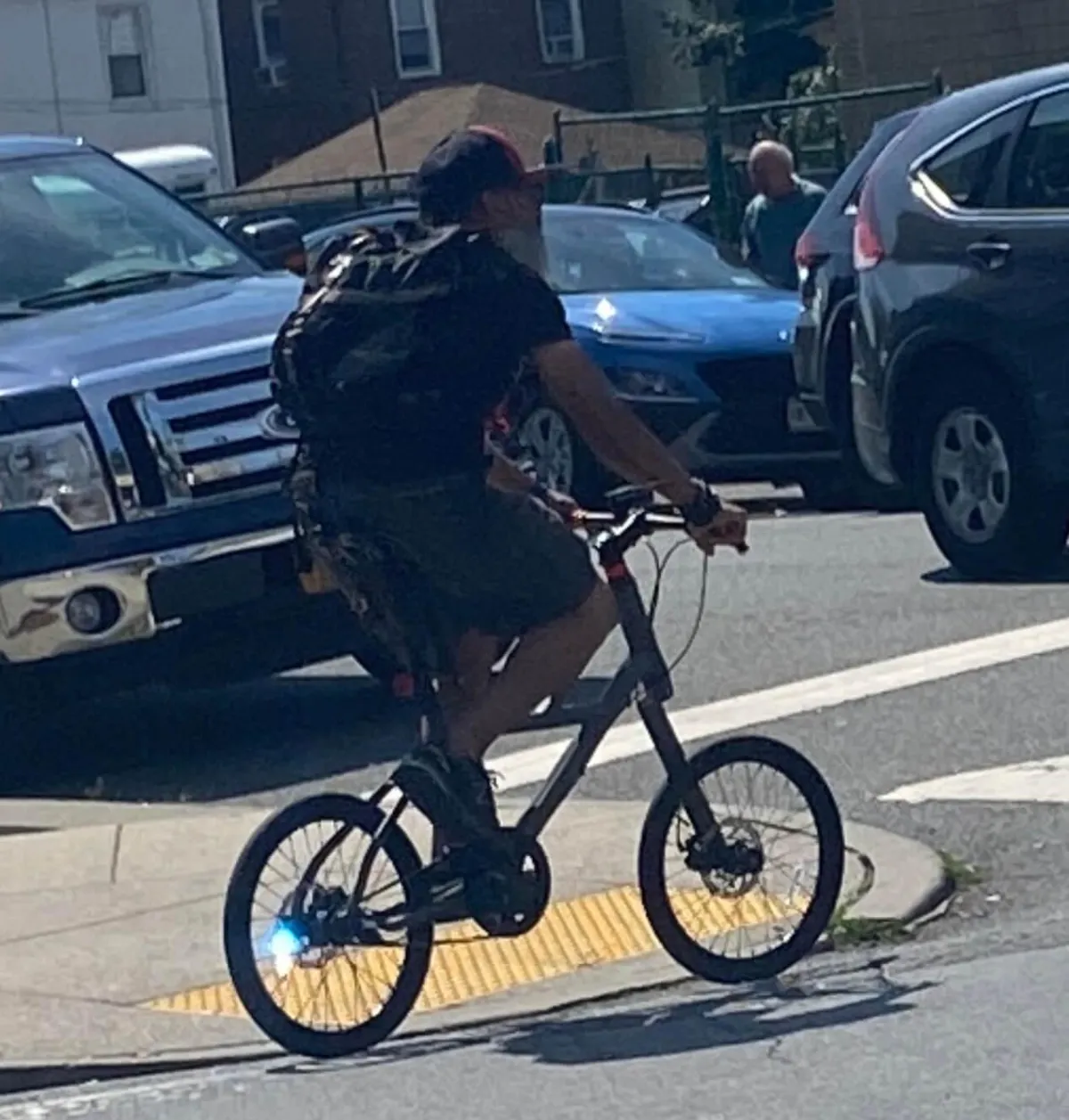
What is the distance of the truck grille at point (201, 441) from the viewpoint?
9633 mm

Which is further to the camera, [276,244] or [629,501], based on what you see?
[276,244]

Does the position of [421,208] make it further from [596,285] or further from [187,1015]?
[596,285]

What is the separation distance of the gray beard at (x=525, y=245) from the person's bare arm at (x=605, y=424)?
0.26 m

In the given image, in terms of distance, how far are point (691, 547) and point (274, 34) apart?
37.8 m

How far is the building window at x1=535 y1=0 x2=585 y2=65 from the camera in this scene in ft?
171

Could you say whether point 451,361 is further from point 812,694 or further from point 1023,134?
point 1023,134

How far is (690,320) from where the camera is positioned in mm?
15320

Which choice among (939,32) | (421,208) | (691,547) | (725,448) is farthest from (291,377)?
(939,32)

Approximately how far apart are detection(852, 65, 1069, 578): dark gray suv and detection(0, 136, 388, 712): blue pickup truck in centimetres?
284

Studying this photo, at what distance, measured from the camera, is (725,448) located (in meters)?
15.2

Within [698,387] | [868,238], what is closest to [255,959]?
[868,238]

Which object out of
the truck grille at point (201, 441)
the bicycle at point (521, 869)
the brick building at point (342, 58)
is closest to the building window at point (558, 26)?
the brick building at point (342, 58)

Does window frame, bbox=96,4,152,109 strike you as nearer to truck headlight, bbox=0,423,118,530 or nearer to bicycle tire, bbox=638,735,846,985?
truck headlight, bbox=0,423,118,530

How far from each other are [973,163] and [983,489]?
4.01ft
